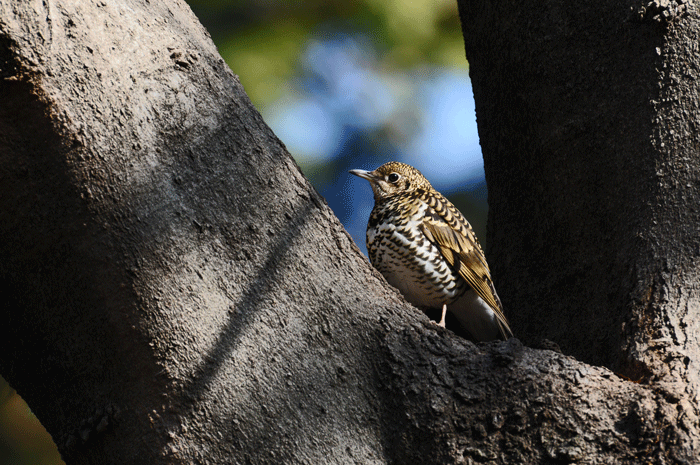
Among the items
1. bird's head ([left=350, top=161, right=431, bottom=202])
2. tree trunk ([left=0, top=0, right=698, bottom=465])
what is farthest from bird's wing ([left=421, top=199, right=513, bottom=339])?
tree trunk ([left=0, top=0, right=698, bottom=465])

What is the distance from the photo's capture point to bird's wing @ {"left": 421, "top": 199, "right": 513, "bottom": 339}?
3.31 metres

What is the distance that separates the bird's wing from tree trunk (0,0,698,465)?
135cm

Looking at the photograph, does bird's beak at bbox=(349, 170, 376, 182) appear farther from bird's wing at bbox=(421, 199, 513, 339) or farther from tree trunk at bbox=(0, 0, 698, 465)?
tree trunk at bbox=(0, 0, 698, 465)

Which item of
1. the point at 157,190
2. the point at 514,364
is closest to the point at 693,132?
the point at 514,364

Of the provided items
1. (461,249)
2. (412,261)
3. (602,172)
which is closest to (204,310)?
(602,172)

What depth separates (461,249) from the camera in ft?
11.4

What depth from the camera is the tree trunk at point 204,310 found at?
1547 millimetres

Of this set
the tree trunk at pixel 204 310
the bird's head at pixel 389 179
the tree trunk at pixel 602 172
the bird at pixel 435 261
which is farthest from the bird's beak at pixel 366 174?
the tree trunk at pixel 204 310

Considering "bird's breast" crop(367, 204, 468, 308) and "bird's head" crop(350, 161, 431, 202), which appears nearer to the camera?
"bird's breast" crop(367, 204, 468, 308)

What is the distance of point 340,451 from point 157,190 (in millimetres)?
816

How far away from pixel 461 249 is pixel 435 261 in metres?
0.21

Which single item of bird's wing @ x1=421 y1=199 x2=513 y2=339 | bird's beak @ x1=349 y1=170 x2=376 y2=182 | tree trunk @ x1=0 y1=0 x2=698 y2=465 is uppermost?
bird's beak @ x1=349 y1=170 x2=376 y2=182

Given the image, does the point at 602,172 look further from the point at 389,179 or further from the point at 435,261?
the point at 389,179

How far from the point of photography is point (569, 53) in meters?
2.40
